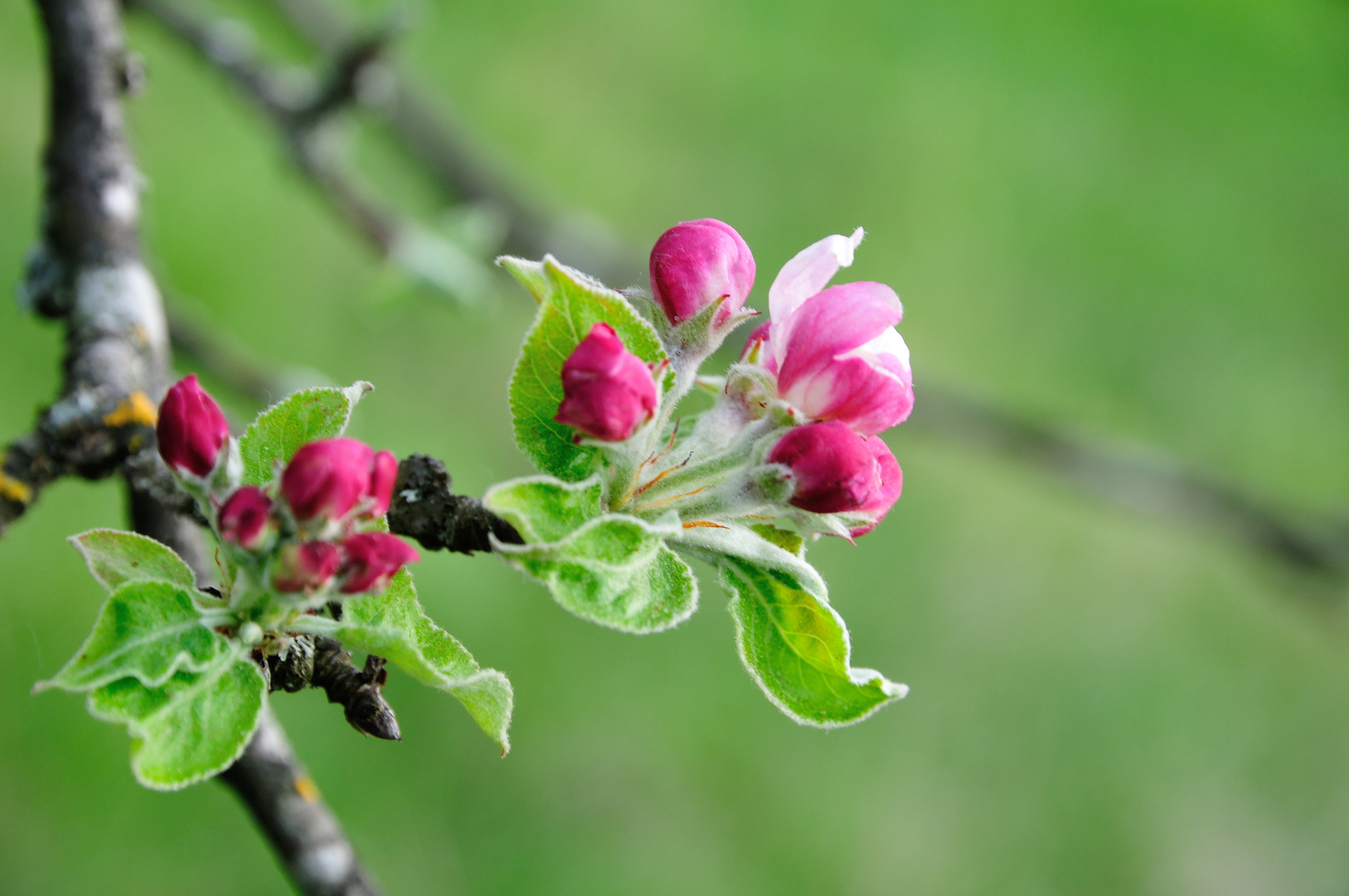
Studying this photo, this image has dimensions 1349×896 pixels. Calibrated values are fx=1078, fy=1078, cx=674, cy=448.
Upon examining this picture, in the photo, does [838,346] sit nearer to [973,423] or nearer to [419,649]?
[419,649]

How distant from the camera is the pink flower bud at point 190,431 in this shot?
0.57m

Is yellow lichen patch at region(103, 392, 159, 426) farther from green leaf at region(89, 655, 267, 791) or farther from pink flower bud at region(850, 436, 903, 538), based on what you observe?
pink flower bud at region(850, 436, 903, 538)

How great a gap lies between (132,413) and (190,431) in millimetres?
329

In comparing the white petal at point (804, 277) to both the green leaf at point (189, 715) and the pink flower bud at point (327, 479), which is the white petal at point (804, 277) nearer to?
the pink flower bud at point (327, 479)

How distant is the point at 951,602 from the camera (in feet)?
11.2

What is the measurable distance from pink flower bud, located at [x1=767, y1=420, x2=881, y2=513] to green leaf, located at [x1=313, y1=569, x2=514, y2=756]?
0.19m

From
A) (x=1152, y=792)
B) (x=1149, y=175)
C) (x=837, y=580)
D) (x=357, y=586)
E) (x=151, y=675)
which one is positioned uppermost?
(x=1149, y=175)

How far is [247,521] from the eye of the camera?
1.72 ft

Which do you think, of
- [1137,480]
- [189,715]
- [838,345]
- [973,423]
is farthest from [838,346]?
[1137,480]

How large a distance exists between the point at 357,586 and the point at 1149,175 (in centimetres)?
467

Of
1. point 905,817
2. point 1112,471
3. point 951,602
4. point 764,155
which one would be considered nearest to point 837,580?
point 951,602

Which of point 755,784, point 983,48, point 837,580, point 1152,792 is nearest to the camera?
point 755,784

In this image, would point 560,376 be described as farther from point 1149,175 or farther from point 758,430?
point 1149,175

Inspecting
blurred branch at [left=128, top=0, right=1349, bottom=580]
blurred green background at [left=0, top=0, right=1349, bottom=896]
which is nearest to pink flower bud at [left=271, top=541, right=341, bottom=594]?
blurred green background at [left=0, top=0, right=1349, bottom=896]
